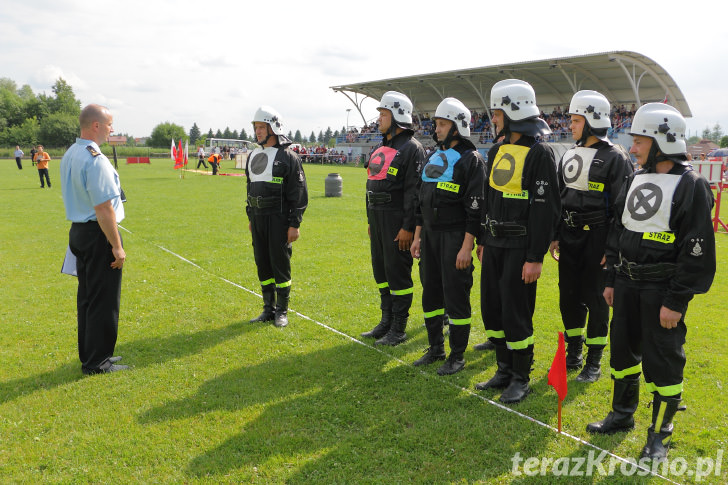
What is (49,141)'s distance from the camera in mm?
89812

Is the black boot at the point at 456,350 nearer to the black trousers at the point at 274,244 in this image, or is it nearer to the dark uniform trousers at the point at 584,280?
the dark uniform trousers at the point at 584,280

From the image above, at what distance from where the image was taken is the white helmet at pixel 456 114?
16.4 ft

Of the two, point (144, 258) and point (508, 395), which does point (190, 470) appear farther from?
point (144, 258)

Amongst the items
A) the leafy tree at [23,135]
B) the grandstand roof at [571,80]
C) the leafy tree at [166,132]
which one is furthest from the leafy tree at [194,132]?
the grandstand roof at [571,80]

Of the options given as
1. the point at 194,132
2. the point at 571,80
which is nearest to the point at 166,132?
the point at 194,132

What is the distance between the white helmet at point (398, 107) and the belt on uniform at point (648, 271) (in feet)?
9.98

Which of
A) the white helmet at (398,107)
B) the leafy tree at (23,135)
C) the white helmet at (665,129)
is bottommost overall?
the white helmet at (665,129)

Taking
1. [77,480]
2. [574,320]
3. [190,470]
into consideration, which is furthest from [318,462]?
[574,320]

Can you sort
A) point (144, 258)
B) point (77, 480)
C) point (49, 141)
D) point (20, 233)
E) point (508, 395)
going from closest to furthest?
point (77, 480), point (508, 395), point (144, 258), point (20, 233), point (49, 141)

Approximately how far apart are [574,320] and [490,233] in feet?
5.04

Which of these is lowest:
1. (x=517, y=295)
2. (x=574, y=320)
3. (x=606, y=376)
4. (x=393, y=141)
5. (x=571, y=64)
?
(x=606, y=376)

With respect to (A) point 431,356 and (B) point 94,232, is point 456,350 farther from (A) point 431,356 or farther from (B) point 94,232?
(B) point 94,232

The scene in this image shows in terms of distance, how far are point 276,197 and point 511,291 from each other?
3.31 meters

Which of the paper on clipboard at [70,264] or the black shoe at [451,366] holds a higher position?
the paper on clipboard at [70,264]
